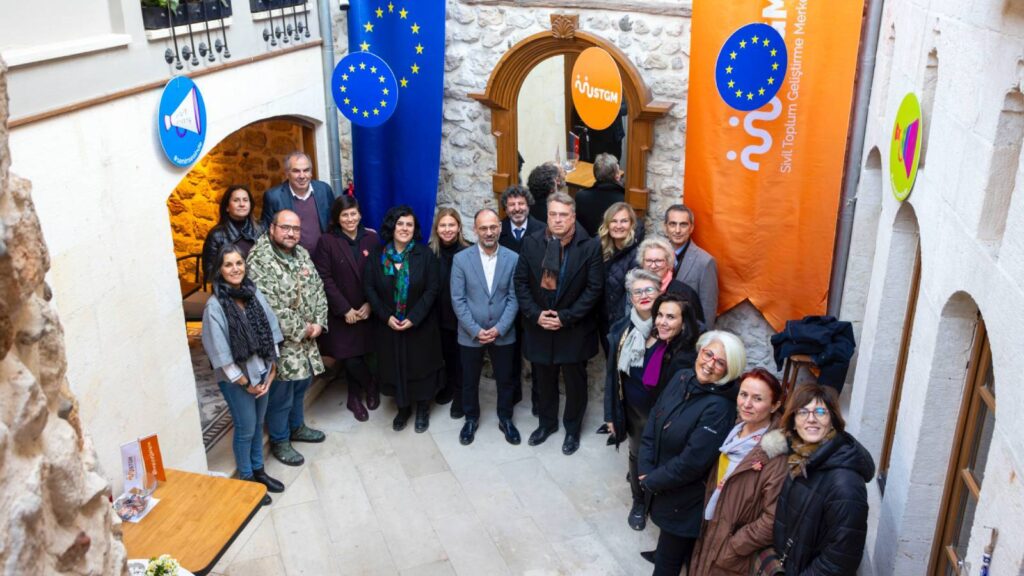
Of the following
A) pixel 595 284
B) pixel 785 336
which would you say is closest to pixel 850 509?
pixel 785 336

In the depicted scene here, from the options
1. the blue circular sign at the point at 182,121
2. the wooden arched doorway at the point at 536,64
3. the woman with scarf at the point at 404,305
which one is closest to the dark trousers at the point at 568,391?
the woman with scarf at the point at 404,305

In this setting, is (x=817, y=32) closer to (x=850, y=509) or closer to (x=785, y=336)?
(x=785, y=336)

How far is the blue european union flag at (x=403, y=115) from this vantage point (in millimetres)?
6465

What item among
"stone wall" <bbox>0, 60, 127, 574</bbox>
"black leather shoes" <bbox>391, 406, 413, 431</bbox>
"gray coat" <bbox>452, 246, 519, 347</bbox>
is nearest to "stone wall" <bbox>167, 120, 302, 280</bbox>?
"gray coat" <bbox>452, 246, 519, 347</bbox>

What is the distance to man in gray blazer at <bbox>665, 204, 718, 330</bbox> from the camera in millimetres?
5680

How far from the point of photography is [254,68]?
230 inches

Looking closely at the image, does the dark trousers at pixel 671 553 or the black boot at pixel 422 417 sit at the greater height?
the dark trousers at pixel 671 553

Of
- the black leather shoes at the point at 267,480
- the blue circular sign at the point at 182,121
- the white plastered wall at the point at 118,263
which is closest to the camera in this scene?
the white plastered wall at the point at 118,263

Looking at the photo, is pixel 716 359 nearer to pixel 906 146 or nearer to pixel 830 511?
pixel 830 511

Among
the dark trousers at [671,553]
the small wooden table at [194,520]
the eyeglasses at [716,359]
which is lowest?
the dark trousers at [671,553]

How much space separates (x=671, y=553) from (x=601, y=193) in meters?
2.74

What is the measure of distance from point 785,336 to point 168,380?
11.6ft

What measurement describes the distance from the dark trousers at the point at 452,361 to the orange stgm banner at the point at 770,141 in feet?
6.36

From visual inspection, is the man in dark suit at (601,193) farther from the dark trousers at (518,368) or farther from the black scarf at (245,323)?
the black scarf at (245,323)
